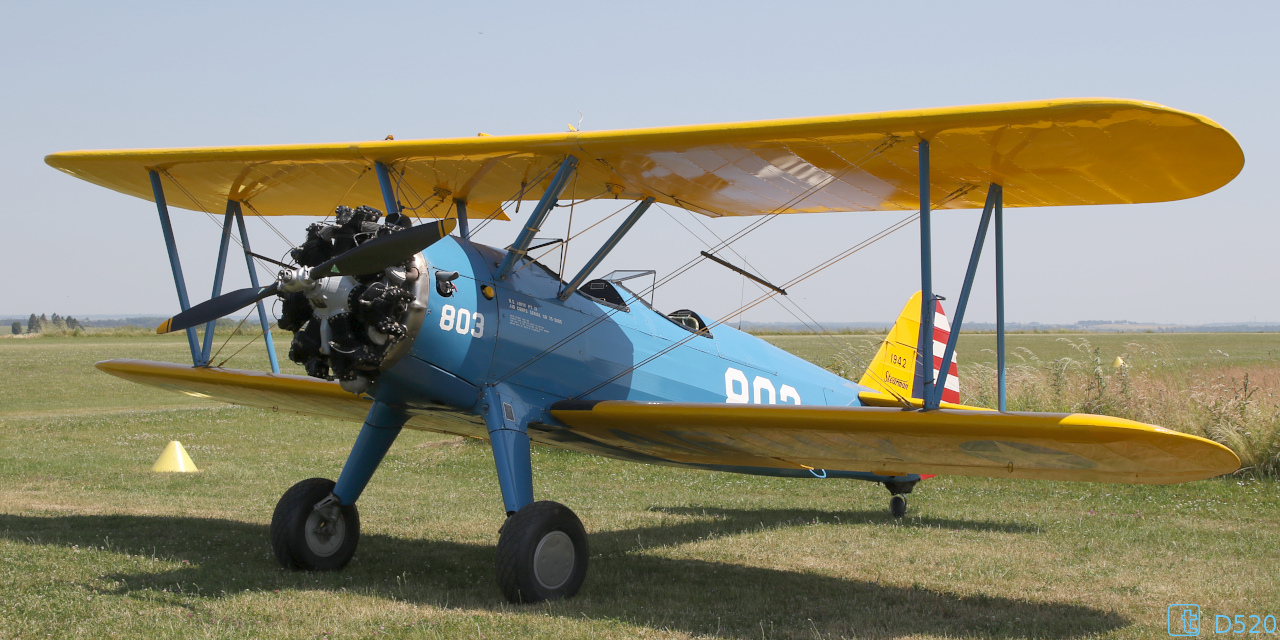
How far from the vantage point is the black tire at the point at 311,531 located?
6.42 metres

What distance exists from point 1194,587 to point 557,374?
4526mm

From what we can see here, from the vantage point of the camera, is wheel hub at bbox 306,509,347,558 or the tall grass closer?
wheel hub at bbox 306,509,347,558

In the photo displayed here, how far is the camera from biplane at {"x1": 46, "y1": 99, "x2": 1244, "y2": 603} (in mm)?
5301

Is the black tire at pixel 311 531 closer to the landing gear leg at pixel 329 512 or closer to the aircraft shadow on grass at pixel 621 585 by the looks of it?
the landing gear leg at pixel 329 512

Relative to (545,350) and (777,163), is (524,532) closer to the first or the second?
(545,350)

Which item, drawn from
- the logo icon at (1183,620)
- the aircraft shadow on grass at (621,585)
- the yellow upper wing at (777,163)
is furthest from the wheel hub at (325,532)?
the logo icon at (1183,620)

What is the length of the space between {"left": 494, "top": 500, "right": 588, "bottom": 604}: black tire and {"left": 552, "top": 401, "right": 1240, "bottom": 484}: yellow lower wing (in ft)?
2.94

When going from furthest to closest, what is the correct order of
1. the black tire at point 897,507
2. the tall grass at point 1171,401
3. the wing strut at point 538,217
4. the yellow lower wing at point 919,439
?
the tall grass at point 1171,401 → the black tire at point 897,507 → the wing strut at point 538,217 → the yellow lower wing at point 919,439

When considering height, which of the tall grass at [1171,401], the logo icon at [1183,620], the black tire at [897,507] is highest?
the tall grass at [1171,401]

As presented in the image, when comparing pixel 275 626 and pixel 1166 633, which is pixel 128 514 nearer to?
pixel 275 626

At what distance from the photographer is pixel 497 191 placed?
26.5ft

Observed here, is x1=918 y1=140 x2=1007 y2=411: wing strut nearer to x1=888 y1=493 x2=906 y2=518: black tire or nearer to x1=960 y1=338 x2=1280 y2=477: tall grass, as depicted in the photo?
x1=888 y1=493 x2=906 y2=518: black tire

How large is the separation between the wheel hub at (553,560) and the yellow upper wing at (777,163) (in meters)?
2.48

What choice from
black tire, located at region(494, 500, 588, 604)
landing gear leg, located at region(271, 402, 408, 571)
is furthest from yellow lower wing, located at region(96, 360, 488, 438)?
black tire, located at region(494, 500, 588, 604)
